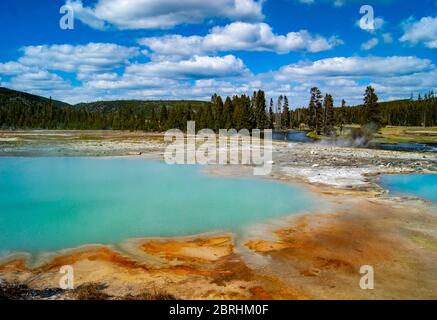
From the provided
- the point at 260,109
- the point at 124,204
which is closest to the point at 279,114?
the point at 260,109

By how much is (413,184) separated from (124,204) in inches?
624

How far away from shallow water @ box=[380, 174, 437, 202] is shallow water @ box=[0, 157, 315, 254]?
5.30m

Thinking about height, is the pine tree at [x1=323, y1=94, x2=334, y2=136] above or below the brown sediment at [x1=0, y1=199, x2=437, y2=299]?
above

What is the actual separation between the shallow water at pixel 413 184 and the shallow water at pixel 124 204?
5.30 metres

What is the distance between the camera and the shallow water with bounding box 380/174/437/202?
18844 mm

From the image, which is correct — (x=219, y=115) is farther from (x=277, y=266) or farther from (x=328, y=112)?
(x=277, y=266)

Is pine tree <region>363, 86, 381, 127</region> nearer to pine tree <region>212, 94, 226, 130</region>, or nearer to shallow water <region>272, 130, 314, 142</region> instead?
shallow water <region>272, 130, 314, 142</region>

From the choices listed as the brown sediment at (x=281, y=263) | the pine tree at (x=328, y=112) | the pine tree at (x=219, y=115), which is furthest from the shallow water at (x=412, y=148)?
the pine tree at (x=219, y=115)

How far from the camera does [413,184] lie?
71.0 feet

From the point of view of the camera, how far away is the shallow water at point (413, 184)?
61.8 feet

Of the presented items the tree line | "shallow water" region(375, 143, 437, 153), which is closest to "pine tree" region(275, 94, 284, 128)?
the tree line
